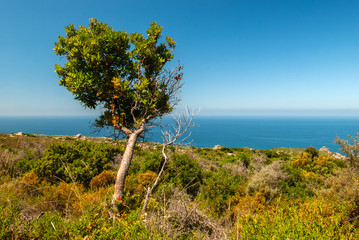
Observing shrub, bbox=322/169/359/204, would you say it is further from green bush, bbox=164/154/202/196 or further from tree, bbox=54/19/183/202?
tree, bbox=54/19/183/202

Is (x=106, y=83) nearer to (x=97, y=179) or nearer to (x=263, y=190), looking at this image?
(x=97, y=179)

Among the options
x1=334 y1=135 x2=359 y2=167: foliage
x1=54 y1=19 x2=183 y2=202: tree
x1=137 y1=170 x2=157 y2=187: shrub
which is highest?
x1=54 y1=19 x2=183 y2=202: tree

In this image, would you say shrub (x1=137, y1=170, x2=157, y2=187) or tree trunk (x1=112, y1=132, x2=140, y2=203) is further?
shrub (x1=137, y1=170, x2=157, y2=187)

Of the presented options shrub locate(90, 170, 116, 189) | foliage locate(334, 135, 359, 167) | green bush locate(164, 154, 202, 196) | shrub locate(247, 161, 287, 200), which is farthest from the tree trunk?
foliage locate(334, 135, 359, 167)

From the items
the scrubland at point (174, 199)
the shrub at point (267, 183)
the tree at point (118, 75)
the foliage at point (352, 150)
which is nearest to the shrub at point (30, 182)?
the scrubland at point (174, 199)

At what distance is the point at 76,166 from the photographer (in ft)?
32.3

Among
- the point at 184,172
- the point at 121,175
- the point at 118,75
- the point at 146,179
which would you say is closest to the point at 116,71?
the point at 118,75

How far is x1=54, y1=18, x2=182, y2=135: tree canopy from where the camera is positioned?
4199mm

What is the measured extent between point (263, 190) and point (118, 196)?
27.0 ft

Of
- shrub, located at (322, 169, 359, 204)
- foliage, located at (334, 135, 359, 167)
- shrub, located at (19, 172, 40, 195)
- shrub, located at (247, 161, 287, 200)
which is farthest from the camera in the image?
shrub, located at (247, 161, 287, 200)

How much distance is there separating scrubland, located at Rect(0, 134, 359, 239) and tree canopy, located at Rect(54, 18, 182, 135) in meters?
1.19

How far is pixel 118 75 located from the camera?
4.64 metres

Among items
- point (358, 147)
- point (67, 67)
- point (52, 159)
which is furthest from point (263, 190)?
point (52, 159)

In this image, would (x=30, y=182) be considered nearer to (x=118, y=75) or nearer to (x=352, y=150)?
(x=118, y=75)
